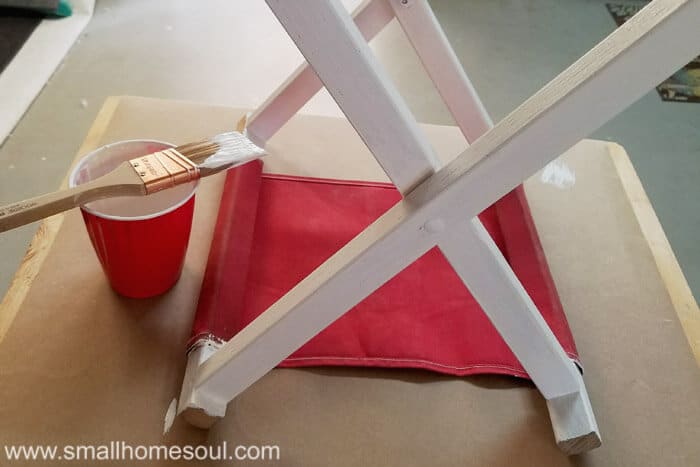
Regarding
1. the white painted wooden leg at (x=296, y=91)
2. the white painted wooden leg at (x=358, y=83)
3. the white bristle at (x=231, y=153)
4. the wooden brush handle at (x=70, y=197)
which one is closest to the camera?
the white painted wooden leg at (x=358, y=83)

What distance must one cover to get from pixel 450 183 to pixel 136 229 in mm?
324

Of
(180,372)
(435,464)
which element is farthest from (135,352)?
(435,464)

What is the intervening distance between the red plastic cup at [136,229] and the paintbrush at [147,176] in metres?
0.02

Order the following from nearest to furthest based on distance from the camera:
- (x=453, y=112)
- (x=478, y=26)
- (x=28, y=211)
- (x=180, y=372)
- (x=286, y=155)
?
(x=28, y=211) → (x=180, y=372) → (x=453, y=112) → (x=286, y=155) → (x=478, y=26)

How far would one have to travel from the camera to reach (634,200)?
906mm

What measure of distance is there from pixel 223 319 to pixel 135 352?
0.35 feet

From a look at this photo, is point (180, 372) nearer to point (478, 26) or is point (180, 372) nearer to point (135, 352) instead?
point (135, 352)

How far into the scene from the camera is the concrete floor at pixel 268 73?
103 centimetres

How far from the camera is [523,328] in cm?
54

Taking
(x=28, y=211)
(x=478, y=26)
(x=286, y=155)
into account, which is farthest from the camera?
(x=478, y=26)

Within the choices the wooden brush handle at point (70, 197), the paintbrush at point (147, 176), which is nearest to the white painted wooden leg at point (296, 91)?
the paintbrush at point (147, 176)

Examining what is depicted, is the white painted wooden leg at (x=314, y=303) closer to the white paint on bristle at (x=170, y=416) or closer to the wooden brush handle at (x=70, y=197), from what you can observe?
the white paint on bristle at (x=170, y=416)

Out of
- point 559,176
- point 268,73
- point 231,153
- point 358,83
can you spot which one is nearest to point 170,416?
point 231,153

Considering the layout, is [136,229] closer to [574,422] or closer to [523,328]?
[523,328]
